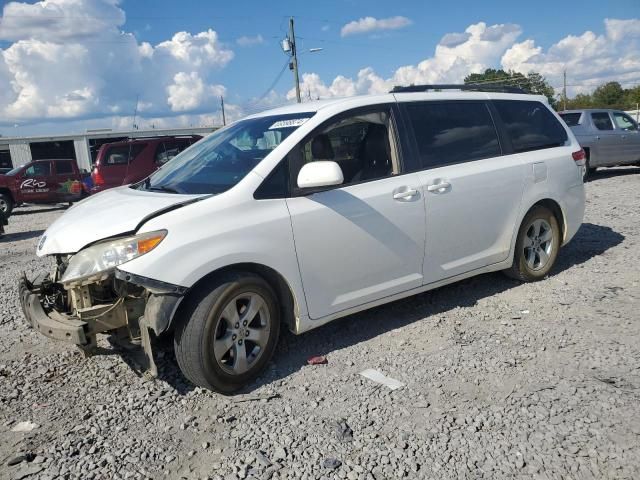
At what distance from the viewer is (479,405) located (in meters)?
3.20

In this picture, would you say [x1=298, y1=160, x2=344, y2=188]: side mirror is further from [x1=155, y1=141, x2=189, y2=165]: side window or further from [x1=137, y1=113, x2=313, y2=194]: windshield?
[x1=155, y1=141, x2=189, y2=165]: side window

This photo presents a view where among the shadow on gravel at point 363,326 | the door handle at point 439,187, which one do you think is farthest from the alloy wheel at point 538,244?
the door handle at point 439,187

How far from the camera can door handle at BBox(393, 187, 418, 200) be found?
4.11 metres

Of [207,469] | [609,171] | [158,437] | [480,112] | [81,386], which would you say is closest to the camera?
[207,469]

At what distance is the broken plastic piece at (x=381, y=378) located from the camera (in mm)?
3521

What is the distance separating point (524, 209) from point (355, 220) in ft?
6.75

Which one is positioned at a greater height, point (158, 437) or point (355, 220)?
point (355, 220)

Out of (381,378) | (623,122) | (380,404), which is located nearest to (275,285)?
(381,378)

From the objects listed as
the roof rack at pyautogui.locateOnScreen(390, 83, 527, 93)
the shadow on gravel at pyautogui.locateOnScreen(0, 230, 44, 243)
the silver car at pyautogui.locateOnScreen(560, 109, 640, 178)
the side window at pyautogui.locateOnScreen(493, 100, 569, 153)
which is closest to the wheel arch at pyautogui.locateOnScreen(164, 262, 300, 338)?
the roof rack at pyautogui.locateOnScreen(390, 83, 527, 93)

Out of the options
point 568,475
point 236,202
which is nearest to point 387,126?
point 236,202

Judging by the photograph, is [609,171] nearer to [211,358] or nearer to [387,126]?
[387,126]

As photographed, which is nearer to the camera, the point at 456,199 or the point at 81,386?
the point at 81,386

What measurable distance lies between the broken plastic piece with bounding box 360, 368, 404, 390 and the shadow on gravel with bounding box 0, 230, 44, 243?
971 cm

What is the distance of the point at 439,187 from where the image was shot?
14.3ft
